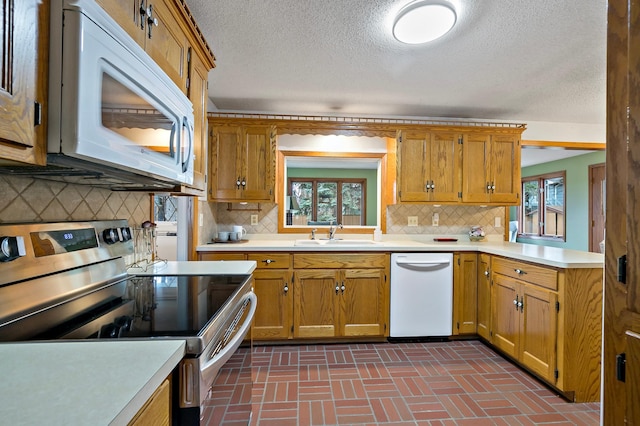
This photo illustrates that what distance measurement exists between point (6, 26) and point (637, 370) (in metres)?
1.61

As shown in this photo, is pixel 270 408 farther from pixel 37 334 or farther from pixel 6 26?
pixel 6 26

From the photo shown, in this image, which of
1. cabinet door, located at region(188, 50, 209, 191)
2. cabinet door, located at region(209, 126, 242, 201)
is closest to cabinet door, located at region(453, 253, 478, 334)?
cabinet door, located at region(209, 126, 242, 201)

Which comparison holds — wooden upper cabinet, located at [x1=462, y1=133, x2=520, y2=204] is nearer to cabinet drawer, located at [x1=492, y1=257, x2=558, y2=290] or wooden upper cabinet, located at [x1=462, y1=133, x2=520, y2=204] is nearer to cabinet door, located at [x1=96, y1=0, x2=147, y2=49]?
cabinet drawer, located at [x1=492, y1=257, x2=558, y2=290]

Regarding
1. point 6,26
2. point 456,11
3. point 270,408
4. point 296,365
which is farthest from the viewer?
point 296,365

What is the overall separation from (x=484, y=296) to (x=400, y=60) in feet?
6.94

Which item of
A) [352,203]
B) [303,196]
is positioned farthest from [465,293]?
[303,196]

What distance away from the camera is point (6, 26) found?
0.62m

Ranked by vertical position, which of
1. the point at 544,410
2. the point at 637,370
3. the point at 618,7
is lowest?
the point at 544,410

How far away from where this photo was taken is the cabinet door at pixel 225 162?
2.84 m

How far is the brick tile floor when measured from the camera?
177 centimetres

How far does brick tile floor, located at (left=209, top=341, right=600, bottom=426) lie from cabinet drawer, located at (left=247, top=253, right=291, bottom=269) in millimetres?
709

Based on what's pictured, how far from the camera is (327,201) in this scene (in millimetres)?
3777

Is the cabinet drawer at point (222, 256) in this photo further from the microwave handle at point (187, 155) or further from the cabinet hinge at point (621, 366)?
the cabinet hinge at point (621, 366)

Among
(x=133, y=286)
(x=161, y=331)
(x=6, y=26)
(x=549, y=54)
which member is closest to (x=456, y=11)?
(x=549, y=54)
